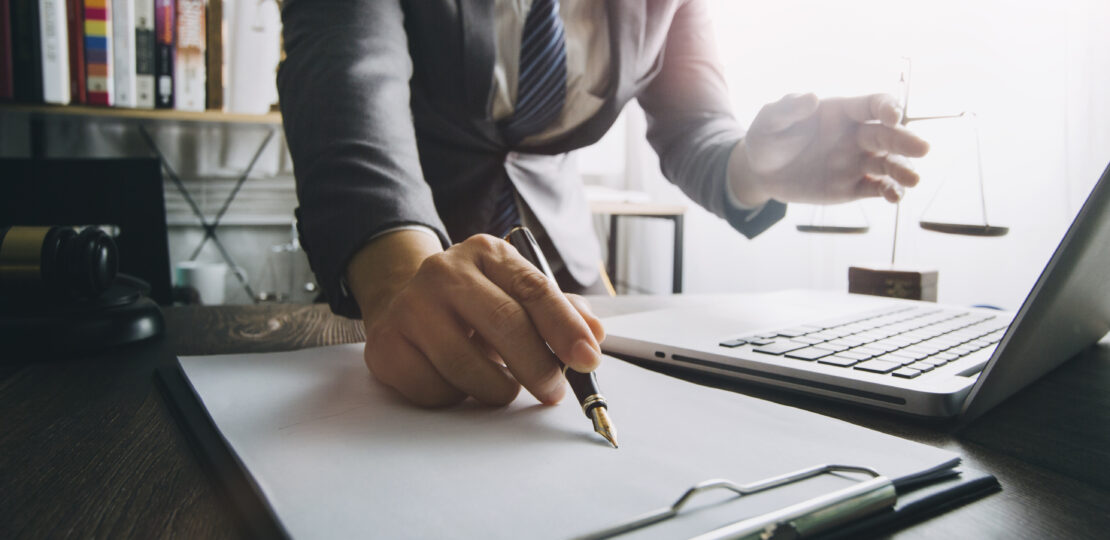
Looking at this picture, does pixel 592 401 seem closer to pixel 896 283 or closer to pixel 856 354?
pixel 856 354

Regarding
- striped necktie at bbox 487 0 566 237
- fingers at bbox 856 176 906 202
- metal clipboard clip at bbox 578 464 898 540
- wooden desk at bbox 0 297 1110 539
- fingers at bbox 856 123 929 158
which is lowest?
wooden desk at bbox 0 297 1110 539

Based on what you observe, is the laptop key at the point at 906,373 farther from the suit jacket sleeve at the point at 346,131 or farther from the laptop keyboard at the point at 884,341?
the suit jacket sleeve at the point at 346,131

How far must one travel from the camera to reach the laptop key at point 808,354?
0.37m

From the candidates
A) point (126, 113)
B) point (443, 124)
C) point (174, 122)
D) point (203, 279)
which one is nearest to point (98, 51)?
point (126, 113)

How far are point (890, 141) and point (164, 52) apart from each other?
1655 millimetres

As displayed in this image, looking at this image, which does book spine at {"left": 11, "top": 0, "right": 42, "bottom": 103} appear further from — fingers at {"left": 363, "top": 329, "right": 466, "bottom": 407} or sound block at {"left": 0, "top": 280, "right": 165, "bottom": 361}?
fingers at {"left": 363, "top": 329, "right": 466, "bottom": 407}

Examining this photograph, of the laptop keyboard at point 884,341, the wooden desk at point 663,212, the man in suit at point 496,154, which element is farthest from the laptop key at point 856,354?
the wooden desk at point 663,212

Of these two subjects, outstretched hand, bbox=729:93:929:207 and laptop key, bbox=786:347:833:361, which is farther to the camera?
outstretched hand, bbox=729:93:929:207

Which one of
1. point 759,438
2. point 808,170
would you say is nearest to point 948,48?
point 808,170

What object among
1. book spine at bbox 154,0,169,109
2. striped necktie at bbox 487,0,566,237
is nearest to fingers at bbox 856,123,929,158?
striped necktie at bbox 487,0,566,237

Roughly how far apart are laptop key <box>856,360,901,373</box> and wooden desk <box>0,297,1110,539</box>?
29 mm

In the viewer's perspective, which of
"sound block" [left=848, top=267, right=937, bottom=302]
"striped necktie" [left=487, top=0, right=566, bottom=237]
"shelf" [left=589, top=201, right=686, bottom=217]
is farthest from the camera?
"shelf" [left=589, top=201, right=686, bottom=217]

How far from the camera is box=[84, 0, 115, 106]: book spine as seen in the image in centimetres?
146

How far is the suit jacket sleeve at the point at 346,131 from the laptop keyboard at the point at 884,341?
26 centimetres
